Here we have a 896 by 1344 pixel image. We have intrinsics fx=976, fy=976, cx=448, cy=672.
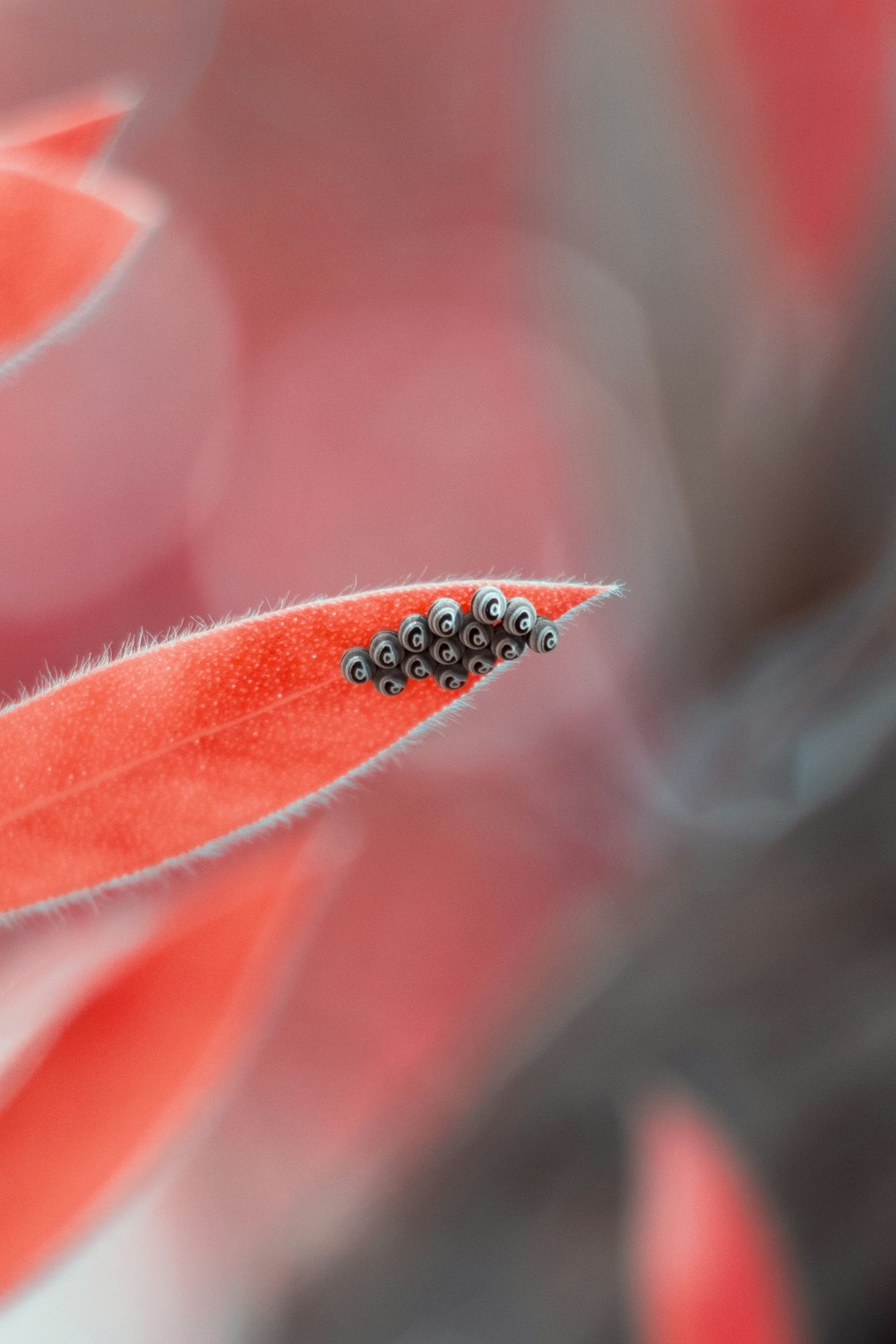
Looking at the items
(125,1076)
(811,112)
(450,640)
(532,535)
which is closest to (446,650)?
(450,640)

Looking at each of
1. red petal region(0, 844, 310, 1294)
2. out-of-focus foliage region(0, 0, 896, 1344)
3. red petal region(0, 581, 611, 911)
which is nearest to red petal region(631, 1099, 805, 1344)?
out-of-focus foliage region(0, 0, 896, 1344)

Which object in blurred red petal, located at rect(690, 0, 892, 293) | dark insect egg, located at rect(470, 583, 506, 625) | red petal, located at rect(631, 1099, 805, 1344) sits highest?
blurred red petal, located at rect(690, 0, 892, 293)

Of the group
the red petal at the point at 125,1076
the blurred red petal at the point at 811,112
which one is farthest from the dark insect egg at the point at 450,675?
the blurred red petal at the point at 811,112

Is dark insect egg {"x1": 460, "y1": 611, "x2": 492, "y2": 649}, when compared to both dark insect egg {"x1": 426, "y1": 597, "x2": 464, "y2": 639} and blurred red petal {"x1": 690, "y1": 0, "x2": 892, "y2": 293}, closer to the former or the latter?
dark insect egg {"x1": 426, "y1": 597, "x2": 464, "y2": 639}

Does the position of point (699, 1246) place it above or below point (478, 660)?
below

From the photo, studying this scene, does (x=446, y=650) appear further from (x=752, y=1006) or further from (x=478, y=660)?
(x=752, y=1006)

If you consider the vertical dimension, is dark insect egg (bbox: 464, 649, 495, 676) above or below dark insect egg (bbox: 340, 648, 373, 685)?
below

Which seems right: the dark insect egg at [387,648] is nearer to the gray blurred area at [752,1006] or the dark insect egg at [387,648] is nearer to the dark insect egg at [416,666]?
the dark insect egg at [416,666]
